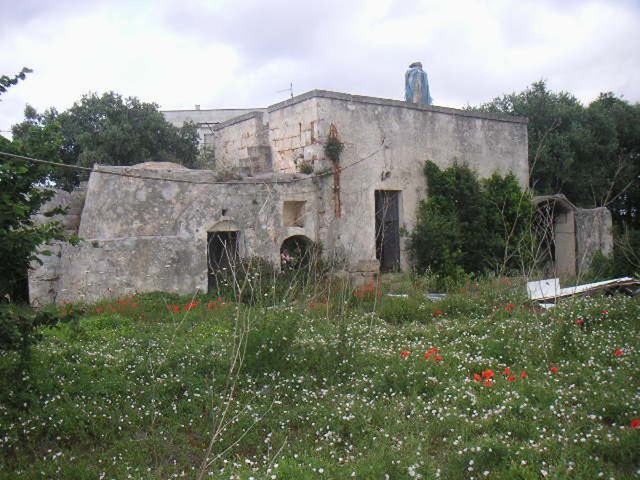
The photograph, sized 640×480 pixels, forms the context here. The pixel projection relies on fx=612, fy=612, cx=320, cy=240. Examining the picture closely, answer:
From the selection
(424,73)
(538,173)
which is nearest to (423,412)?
(424,73)

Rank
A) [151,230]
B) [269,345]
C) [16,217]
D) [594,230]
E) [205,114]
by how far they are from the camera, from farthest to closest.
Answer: [205,114] → [594,230] → [151,230] → [269,345] → [16,217]

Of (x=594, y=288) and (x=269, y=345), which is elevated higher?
(x=594, y=288)

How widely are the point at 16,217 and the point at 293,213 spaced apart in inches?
364

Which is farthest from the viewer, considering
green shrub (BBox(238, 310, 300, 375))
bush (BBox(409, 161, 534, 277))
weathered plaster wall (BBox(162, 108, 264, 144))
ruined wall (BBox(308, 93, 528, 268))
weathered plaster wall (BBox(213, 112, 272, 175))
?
weathered plaster wall (BBox(162, 108, 264, 144))

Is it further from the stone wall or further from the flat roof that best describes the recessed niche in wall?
the flat roof

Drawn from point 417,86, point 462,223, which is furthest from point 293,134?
point 462,223

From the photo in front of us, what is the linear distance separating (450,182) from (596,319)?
8.04 m

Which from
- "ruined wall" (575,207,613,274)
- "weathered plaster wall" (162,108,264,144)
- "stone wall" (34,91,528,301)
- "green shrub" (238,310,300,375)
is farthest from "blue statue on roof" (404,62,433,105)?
"weathered plaster wall" (162,108,264,144)

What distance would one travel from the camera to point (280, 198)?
13.3 meters

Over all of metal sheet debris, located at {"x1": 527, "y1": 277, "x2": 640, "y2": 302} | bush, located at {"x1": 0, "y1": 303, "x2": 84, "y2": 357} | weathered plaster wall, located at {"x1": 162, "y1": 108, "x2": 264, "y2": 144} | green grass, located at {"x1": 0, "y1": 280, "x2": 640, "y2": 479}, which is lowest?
green grass, located at {"x1": 0, "y1": 280, "x2": 640, "y2": 479}

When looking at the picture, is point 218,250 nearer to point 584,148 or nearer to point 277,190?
point 277,190

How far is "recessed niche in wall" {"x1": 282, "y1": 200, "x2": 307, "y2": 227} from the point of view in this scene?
45.0 ft

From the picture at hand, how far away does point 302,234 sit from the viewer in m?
13.6

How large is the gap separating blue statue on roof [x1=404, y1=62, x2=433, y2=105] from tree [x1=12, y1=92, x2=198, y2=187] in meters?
8.01
